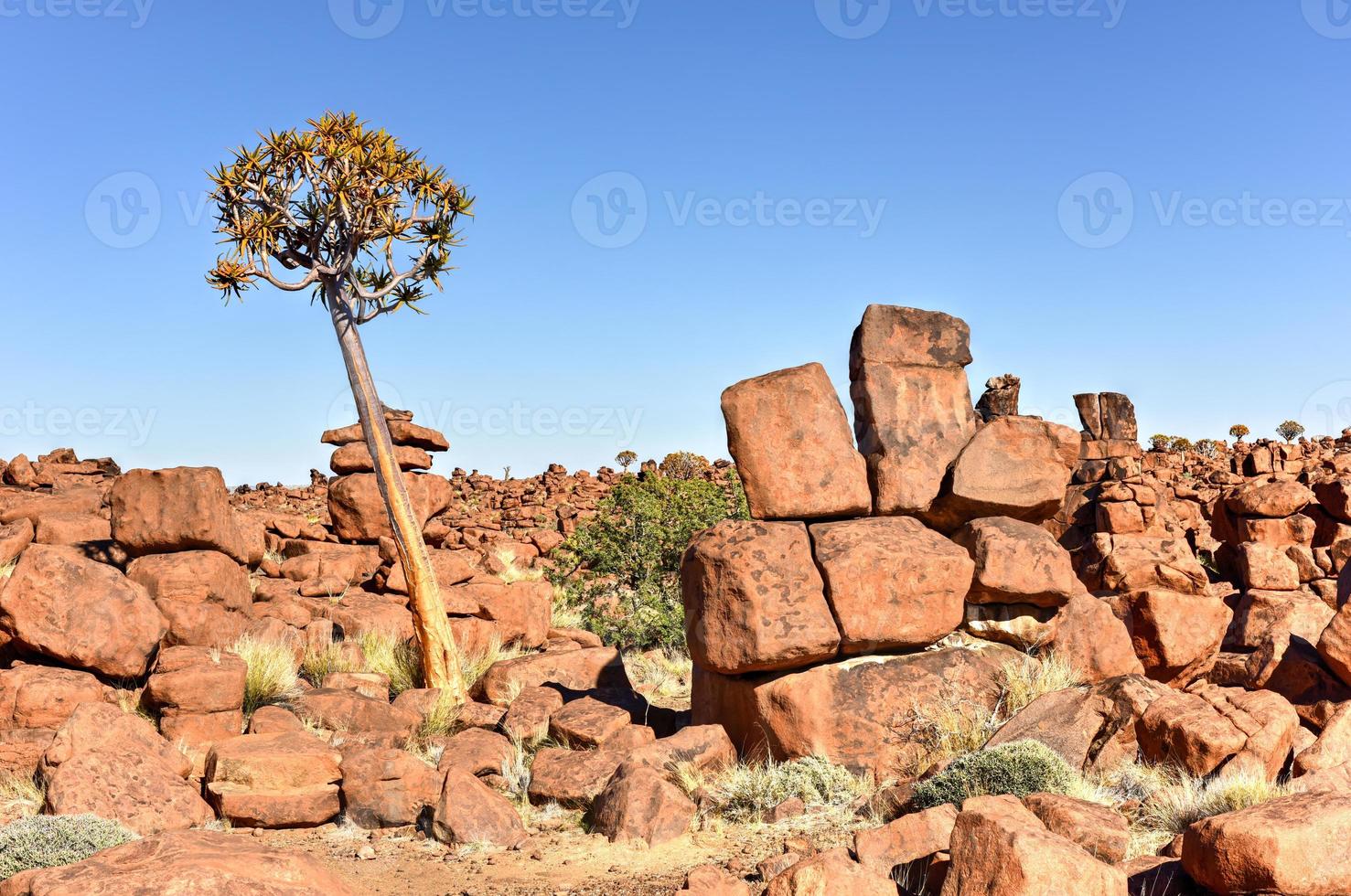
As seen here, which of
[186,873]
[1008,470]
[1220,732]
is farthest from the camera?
[1008,470]

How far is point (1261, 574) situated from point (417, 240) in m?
12.1

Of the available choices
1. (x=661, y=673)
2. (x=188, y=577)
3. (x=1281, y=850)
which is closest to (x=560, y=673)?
(x=661, y=673)

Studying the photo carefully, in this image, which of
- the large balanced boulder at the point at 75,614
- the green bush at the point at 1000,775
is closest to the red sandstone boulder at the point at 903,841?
the green bush at the point at 1000,775

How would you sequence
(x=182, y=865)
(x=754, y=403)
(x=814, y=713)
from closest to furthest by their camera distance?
1. (x=182, y=865)
2. (x=814, y=713)
3. (x=754, y=403)

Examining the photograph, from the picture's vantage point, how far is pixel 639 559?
1886 cm

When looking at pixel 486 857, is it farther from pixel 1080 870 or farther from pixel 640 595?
pixel 640 595

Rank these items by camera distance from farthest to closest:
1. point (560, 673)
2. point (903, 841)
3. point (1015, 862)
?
1. point (560, 673)
2. point (903, 841)
3. point (1015, 862)

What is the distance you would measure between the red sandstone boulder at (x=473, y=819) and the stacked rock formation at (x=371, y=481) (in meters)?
11.7

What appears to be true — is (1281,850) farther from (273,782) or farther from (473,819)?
(273,782)

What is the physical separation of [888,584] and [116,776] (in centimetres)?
631

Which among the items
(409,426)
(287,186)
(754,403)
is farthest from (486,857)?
(409,426)

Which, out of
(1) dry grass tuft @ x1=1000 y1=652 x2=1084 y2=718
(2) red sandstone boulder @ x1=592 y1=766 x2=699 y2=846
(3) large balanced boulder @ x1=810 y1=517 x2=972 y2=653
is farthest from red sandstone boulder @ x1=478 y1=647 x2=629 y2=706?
(1) dry grass tuft @ x1=1000 y1=652 x2=1084 y2=718

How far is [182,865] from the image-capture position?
16.0 ft

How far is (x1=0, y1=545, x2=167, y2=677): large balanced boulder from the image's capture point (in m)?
10.5
